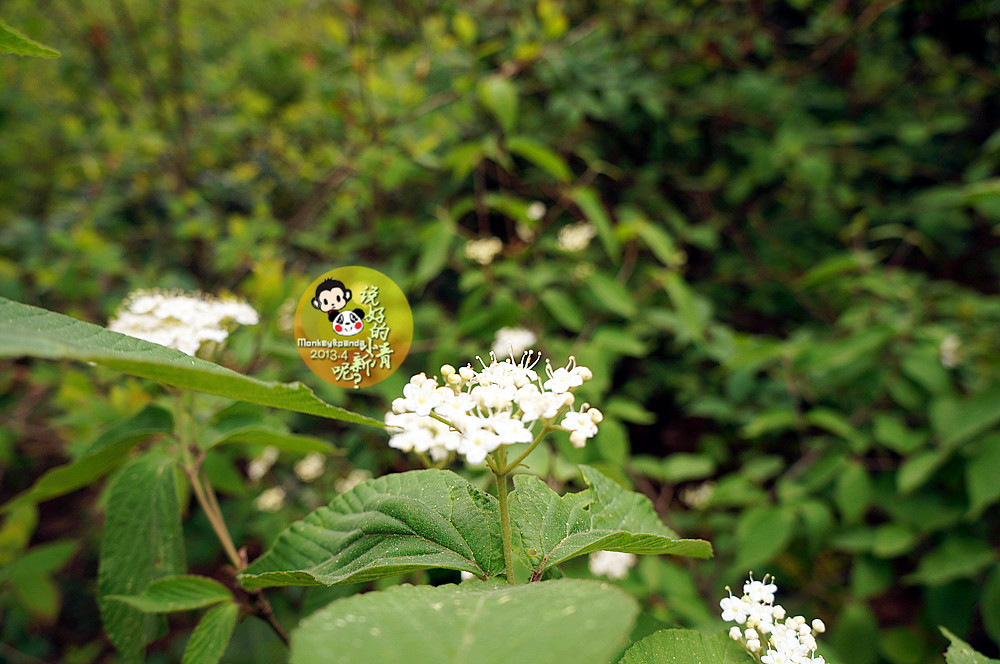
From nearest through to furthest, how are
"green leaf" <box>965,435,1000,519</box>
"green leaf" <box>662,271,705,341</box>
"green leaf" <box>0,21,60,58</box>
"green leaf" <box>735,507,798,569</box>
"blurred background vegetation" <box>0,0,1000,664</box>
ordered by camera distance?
"green leaf" <box>0,21,60,58</box> → "green leaf" <box>965,435,1000,519</box> → "green leaf" <box>735,507,798,569</box> → "blurred background vegetation" <box>0,0,1000,664</box> → "green leaf" <box>662,271,705,341</box>

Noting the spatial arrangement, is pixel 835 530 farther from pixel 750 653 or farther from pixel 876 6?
pixel 876 6

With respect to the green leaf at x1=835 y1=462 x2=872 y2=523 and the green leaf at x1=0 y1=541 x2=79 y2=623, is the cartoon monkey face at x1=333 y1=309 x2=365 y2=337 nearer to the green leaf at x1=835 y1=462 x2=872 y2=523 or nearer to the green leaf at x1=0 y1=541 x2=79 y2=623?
the green leaf at x1=835 y1=462 x2=872 y2=523

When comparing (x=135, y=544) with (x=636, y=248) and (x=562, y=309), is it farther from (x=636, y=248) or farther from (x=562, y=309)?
(x=636, y=248)

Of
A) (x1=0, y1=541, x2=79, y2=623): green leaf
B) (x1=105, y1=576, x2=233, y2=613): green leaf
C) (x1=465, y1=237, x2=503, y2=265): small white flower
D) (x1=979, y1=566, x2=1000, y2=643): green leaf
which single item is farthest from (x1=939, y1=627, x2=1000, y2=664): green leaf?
(x1=0, y1=541, x2=79, y2=623): green leaf

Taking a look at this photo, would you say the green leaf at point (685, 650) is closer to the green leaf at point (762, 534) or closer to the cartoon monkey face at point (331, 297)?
the cartoon monkey face at point (331, 297)

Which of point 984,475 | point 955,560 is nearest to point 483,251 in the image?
point 984,475

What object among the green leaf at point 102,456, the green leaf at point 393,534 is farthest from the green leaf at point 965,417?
the green leaf at point 102,456
